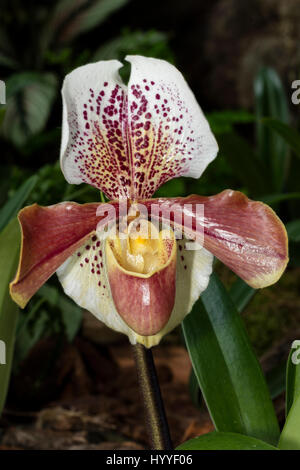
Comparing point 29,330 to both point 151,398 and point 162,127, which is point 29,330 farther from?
point 162,127

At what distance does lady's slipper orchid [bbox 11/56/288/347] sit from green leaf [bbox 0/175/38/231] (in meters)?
0.28

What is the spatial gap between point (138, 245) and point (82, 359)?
951mm

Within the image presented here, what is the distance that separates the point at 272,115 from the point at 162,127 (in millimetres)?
1438

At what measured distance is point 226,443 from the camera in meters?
0.61

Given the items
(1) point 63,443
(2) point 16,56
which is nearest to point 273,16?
(2) point 16,56

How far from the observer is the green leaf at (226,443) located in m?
0.60

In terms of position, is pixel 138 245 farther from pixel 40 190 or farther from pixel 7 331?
pixel 40 190

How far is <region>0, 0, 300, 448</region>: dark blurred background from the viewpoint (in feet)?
3.85

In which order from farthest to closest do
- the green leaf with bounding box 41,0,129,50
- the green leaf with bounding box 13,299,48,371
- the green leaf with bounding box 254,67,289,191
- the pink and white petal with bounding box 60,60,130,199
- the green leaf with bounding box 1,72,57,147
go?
the green leaf with bounding box 41,0,129,50 → the green leaf with bounding box 1,72,57,147 → the green leaf with bounding box 254,67,289,191 → the green leaf with bounding box 13,299,48,371 → the pink and white petal with bounding box 60,60,130,199

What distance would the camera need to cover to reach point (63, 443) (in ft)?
3.46

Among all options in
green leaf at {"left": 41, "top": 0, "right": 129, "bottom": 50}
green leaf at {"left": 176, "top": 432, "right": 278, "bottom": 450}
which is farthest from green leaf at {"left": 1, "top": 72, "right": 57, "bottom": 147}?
green leaf at {"left": 176, "top": 432, "right": 278, "bottom": 450}

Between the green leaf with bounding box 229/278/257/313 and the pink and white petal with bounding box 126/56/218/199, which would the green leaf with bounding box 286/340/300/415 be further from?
the green leaf with bounding box 229/278/257/313

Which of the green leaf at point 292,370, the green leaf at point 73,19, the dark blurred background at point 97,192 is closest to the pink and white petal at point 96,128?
the dark blurred background at point 97,192
